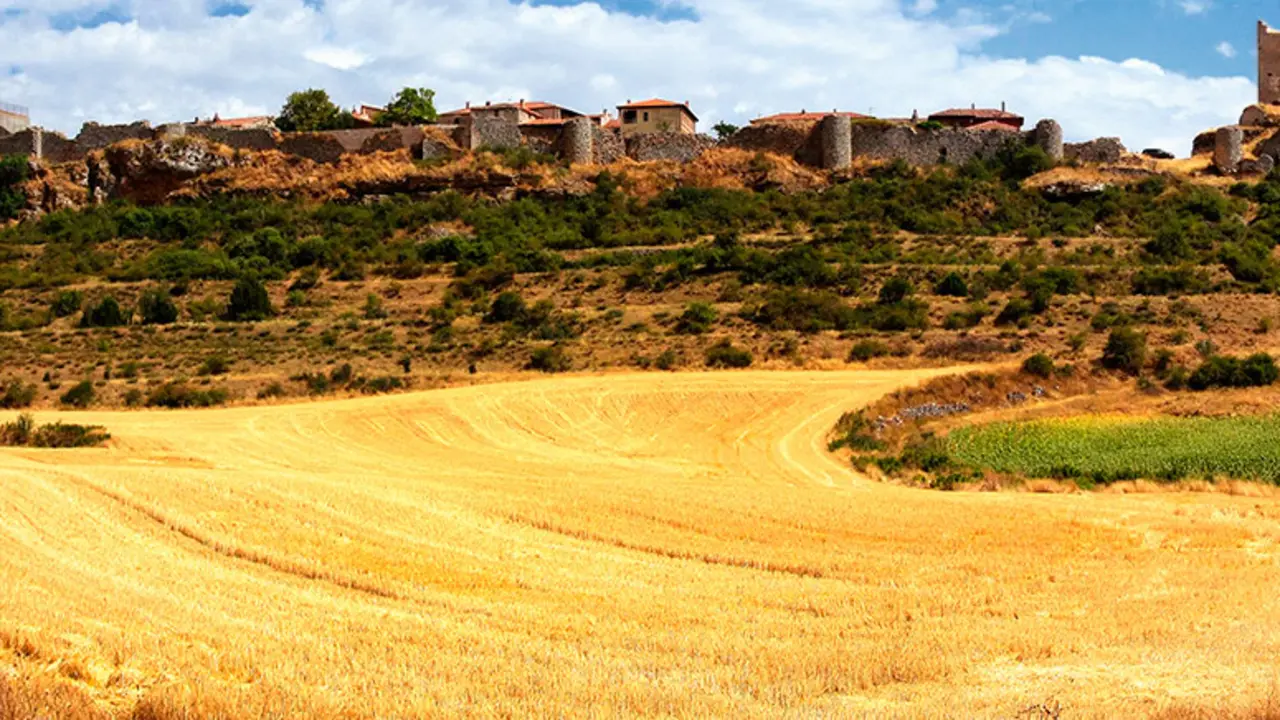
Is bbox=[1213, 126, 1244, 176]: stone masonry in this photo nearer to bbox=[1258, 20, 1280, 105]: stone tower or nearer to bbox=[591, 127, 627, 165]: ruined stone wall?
bbox=[1258, 20, 1280, 105]: stone tower

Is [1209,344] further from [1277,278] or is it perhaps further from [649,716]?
[649,716]

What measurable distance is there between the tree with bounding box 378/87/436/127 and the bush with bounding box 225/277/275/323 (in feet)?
62.5

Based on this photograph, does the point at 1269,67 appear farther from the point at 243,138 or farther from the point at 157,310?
the point at 157,310

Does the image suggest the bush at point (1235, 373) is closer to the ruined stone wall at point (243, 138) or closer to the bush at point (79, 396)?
the bush at point (79, 396)

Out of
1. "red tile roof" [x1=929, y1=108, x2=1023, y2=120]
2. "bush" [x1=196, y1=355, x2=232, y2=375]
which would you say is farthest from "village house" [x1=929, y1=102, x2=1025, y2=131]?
"bush" [x1=196, y1=355, x2=232, y2=375]

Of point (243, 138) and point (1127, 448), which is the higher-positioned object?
point (243, 138)

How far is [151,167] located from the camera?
5138cm

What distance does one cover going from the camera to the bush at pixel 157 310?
3872cm

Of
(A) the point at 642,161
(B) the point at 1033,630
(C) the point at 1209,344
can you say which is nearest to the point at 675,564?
(B) the point at 1033,630

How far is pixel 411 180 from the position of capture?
50125 mm

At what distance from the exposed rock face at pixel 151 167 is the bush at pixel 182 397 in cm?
2256

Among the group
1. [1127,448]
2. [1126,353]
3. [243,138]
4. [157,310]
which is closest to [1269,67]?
[1126,353]

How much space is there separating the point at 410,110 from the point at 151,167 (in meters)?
12.0

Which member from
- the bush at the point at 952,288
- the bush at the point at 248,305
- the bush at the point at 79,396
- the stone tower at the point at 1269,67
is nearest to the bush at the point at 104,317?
the bush at the point at 248,305
